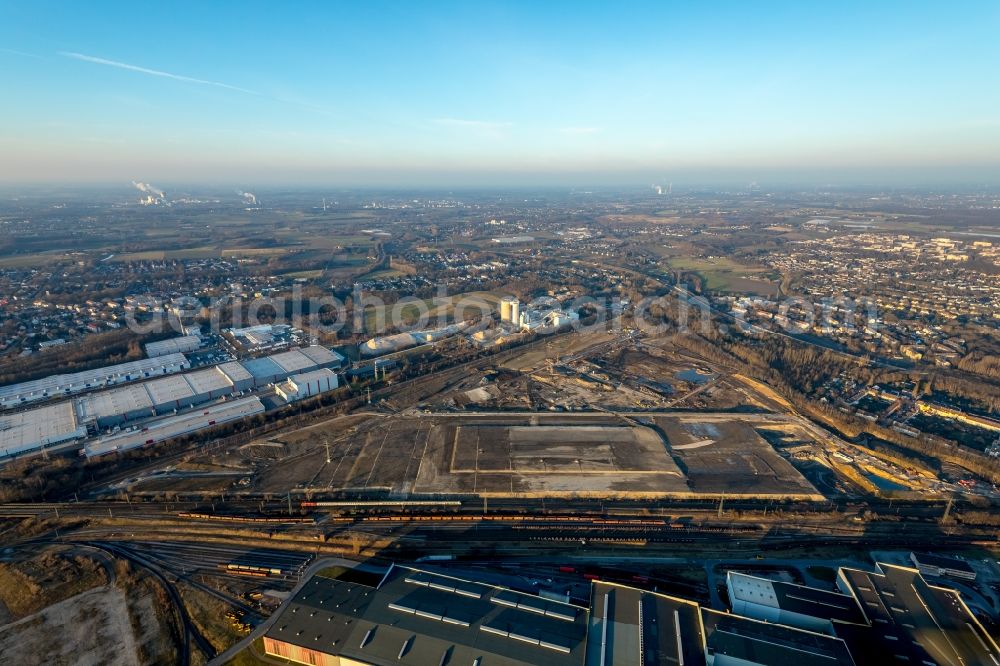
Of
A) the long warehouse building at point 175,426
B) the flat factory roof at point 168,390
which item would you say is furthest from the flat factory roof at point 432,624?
the flat factory roof at point 168,390

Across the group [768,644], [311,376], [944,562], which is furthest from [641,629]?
[311,376]

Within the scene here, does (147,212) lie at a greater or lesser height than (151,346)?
greater

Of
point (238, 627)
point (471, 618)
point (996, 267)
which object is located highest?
point (996, 267)

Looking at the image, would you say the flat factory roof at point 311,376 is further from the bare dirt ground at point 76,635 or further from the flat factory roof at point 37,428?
the bare dirt ground at point 76,635

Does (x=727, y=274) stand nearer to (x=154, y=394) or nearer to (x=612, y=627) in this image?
(x=612, y=627)

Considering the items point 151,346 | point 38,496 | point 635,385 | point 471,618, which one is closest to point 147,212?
point 151,346

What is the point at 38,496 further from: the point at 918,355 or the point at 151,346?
the point at 918,355

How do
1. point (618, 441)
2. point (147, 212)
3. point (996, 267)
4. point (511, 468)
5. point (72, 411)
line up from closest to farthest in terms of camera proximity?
point (511, 468), point (618, 441), point (72, 411), point (996, 267), point (147, 212)

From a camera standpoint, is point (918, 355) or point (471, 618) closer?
point (471, 618)
